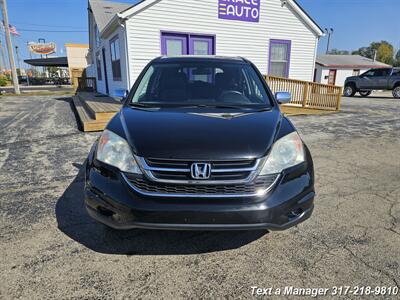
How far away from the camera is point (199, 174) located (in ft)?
6.03

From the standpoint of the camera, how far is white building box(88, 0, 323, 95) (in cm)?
911

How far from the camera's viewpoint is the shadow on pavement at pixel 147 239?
2.28 metres

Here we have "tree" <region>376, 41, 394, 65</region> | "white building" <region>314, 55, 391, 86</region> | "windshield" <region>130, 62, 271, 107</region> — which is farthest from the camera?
"tree" <region>376, 41, 394, 65</region>

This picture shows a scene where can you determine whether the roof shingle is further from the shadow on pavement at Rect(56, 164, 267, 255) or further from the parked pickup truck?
the parked pickup truck

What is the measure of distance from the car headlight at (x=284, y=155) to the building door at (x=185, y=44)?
27.5 feet

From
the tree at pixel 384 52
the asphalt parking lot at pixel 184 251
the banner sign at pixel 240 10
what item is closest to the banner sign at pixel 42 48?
the banner sign at pixel 240 10

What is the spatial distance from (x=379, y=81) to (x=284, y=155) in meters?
20.8

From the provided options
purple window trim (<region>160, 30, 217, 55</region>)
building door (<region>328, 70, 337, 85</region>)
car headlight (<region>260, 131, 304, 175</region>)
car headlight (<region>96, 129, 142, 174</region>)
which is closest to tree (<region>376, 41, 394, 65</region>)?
building door (<region>328, 70, 337, 85</region>)

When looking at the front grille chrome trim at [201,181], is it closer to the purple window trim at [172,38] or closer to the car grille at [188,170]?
the car grille at [188,170]

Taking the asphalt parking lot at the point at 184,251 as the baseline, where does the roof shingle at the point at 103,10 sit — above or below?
above

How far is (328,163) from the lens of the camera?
466 centimetres

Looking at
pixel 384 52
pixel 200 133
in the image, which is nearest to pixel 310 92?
pixel 200 133

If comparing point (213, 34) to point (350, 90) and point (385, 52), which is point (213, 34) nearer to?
point (350, 90)

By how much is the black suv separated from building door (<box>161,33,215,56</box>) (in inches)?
317
